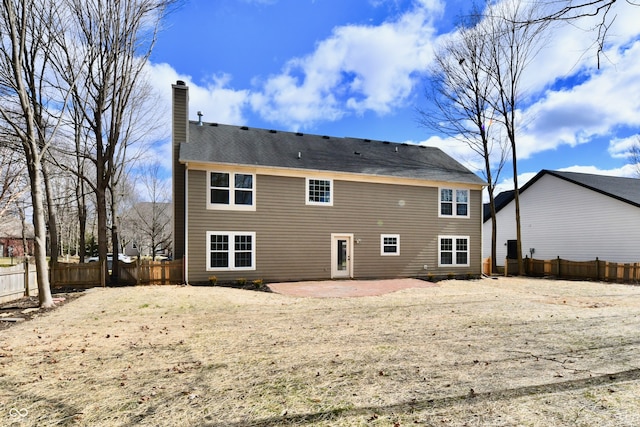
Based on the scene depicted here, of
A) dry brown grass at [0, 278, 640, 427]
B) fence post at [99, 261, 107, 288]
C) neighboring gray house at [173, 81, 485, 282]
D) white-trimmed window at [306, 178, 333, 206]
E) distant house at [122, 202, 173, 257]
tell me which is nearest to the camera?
dry brown grass at [0, 278, 640, 427]

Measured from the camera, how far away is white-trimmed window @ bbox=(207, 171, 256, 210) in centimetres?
1409

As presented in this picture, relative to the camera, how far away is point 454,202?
18016 mm

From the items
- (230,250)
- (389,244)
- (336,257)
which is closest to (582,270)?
(389,244)

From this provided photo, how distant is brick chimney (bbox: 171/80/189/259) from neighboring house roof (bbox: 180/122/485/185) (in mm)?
541

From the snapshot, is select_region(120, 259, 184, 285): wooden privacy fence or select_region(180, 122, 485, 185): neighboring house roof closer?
select_region(120, 259, 184, 285): wooden privacy fence

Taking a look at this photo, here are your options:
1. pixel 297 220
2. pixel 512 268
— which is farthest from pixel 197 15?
pixel 512 268

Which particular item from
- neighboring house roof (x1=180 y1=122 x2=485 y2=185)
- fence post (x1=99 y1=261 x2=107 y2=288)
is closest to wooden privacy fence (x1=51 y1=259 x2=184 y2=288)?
fence post (x1=99 y1=261 x2=107 y2=288)

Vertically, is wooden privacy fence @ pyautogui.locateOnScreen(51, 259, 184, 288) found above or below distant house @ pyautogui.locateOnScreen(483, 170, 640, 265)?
below

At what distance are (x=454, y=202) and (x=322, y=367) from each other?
→ 49.8ft

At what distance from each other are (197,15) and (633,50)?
1275cm

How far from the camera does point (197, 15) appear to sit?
12602 mm

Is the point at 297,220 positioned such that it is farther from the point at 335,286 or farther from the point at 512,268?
the point at 512,268

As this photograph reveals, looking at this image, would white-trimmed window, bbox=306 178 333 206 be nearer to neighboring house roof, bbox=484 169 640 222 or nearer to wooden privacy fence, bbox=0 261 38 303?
wooden privacy fence, bbox=0 261 38 303

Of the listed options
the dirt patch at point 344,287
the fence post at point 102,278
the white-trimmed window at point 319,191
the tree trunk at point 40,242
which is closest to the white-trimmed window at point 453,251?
the dirt patch at point 344,287
